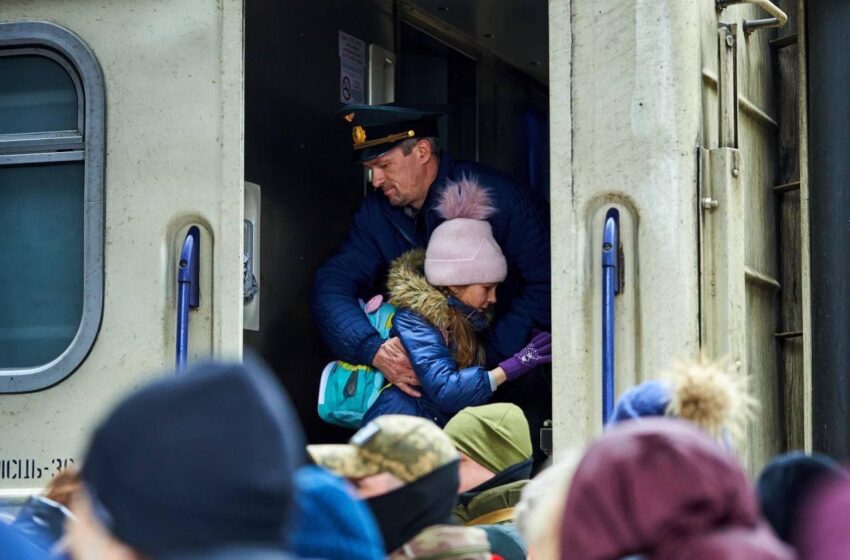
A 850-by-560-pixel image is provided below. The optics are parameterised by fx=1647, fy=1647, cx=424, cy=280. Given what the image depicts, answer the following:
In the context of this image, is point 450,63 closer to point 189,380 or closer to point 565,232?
point 565,232

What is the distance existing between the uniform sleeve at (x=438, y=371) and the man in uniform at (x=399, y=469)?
72.3 inches

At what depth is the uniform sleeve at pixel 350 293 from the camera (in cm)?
450

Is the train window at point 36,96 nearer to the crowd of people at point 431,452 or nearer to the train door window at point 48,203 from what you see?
the train door window at point 48,203

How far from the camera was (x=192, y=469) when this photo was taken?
4.93 ft

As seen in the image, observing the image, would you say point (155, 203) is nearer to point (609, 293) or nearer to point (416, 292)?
point (416, 292)

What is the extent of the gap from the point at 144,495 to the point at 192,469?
51mm

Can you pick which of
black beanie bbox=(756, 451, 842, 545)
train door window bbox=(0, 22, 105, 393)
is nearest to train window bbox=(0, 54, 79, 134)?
train door window bbox=(0, 22, 105, 393)

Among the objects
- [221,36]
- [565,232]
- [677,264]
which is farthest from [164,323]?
[677,264]

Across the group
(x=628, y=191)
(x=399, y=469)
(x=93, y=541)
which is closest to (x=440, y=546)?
(x=399, y=469)

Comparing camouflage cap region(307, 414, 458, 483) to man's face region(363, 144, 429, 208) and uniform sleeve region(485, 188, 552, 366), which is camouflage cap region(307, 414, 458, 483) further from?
man's face region(363, 144, 429, 208)

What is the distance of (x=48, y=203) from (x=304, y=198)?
810 millimetres

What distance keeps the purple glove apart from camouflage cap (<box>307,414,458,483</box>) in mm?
1952

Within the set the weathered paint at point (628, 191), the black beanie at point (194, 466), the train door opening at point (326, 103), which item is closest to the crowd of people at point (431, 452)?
the black beanie at point (194, 466)

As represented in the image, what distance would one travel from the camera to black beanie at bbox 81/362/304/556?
59.1 inches
